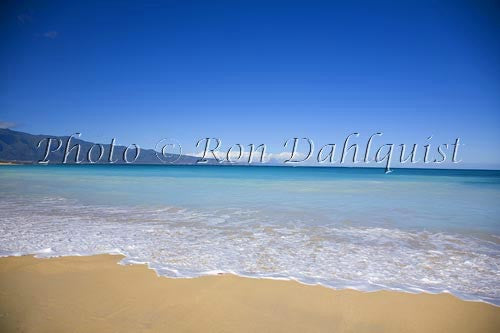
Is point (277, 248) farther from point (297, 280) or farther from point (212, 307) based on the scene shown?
point (212, 307)

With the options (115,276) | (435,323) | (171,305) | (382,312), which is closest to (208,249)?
(115,276)

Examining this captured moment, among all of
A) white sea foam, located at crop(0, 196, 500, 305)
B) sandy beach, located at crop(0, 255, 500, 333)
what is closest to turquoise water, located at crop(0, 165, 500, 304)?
white sea foam, located at crop(0, 196, 500, 305)

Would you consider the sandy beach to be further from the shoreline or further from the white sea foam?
the white sea foam

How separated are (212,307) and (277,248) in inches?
87.0

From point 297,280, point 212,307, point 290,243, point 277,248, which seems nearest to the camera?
point 212,307

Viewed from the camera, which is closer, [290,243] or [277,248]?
[277,248]

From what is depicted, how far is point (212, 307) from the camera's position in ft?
9.30

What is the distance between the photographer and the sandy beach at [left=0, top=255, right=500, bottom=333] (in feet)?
8.27

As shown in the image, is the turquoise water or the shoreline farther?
the turquoise water

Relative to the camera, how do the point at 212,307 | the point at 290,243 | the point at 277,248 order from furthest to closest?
1. the point at 290,243
2. the point at 277,248
3. the point at 212,307

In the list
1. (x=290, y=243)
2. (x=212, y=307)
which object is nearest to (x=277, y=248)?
(x=290, y=243)

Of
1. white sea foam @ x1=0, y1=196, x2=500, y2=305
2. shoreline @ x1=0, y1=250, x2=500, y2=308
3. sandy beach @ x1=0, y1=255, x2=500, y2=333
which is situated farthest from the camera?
white sea foam @ x1=0, y1=196, x2=500, y2=305

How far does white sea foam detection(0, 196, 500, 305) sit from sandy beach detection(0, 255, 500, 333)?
0.97ft

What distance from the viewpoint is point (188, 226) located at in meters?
6.55
